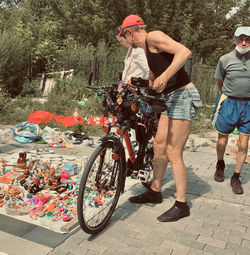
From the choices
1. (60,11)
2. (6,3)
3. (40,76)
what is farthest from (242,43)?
(6,3)

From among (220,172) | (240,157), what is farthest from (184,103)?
(220,172)

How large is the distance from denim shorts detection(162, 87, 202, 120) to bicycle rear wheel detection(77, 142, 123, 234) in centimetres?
74

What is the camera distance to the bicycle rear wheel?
2.96m

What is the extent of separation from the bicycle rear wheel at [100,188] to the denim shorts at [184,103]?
74 centimetres

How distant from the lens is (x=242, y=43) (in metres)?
4.22

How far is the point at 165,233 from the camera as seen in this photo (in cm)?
318

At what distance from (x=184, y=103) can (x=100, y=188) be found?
1.19 m

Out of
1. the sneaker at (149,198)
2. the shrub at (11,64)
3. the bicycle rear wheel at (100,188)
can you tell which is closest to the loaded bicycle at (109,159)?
the bicycle rear wheel at (100,188)

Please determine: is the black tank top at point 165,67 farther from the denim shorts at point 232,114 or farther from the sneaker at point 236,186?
the sneaker at point 236,186

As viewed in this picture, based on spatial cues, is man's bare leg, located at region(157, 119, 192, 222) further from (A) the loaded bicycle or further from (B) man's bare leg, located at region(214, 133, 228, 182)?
(B) man's bare leg, located at region(214, 133, 228, 182)

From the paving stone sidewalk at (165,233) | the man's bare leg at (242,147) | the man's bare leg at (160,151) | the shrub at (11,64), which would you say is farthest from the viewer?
the shrub at (11,64)

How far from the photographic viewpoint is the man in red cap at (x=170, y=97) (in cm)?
306

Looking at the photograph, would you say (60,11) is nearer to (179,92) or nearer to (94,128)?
(94,128)

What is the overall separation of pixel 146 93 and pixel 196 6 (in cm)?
2233
